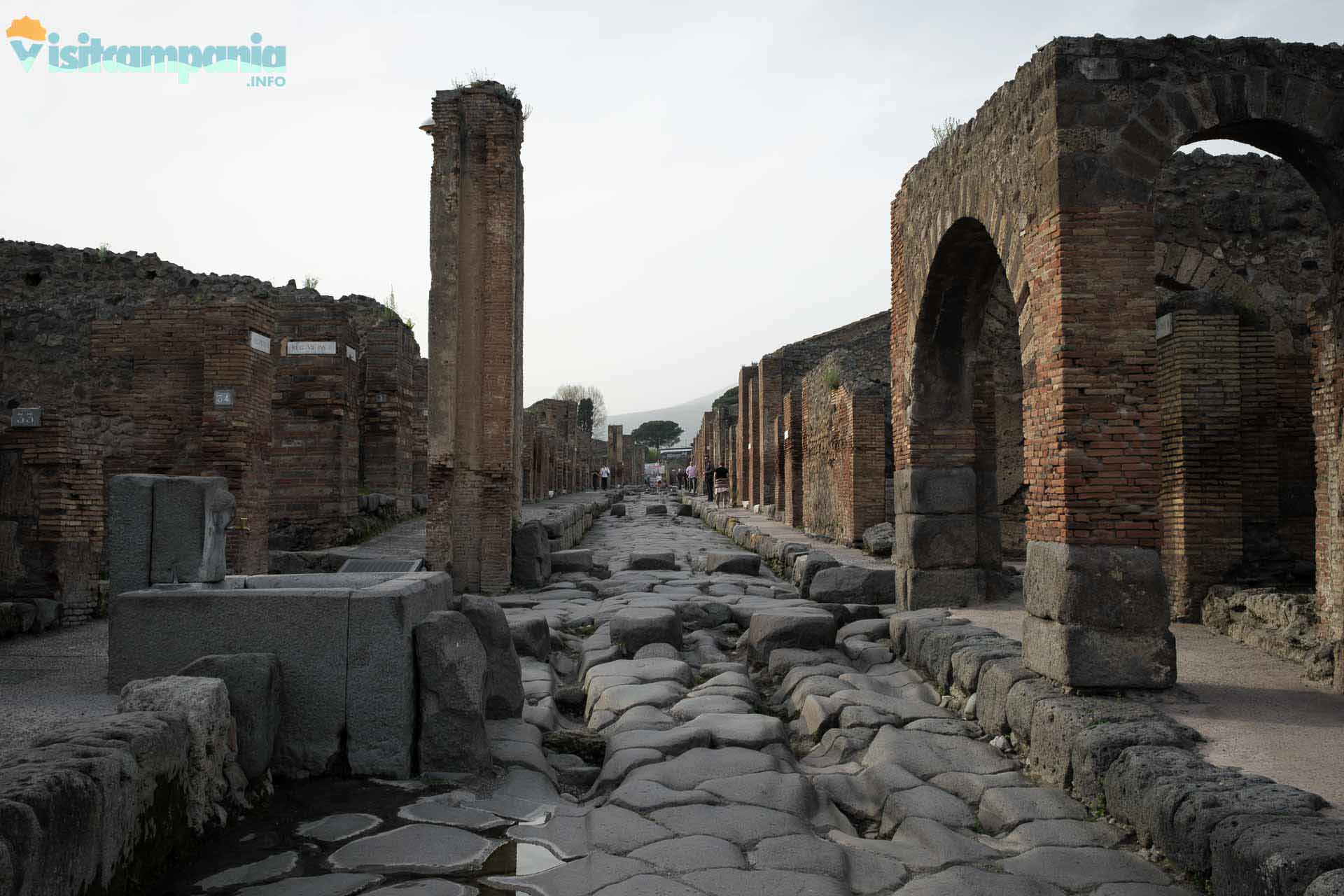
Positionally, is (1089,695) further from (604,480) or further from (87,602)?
(604,480)

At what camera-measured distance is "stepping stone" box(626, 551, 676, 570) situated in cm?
1313

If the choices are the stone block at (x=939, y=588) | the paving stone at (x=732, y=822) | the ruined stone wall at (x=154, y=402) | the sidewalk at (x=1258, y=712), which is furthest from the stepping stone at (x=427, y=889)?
the ruined stone wall at (x=154, y=402)

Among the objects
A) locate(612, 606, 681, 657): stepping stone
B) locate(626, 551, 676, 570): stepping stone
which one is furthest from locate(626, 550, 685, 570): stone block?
locate(612, 606, 681, 657): stepping stone

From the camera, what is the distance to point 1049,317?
571 cm

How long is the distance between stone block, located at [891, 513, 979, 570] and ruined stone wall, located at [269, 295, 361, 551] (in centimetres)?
895

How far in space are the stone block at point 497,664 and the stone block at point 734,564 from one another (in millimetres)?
7376

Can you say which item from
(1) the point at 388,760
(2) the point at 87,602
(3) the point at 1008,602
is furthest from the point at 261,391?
(3) the point at 1008,602

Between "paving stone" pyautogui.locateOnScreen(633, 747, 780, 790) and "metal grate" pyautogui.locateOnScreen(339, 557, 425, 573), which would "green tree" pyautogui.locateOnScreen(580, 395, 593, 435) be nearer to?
"metal grate" pyautogui.locateOnScreen(339, 557, 425, 573)

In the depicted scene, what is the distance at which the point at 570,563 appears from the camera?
12898 mm

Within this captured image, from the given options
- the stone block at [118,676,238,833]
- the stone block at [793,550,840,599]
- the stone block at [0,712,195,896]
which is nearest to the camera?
the stone block at [0,712,195,896]

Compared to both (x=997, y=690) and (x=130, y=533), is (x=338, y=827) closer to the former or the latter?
(x=130, y=533)

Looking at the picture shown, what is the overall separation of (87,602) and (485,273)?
538cm

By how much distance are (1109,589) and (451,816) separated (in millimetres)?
3739

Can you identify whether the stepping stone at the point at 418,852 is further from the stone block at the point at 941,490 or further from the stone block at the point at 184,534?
the stone block at the point at 941,490
